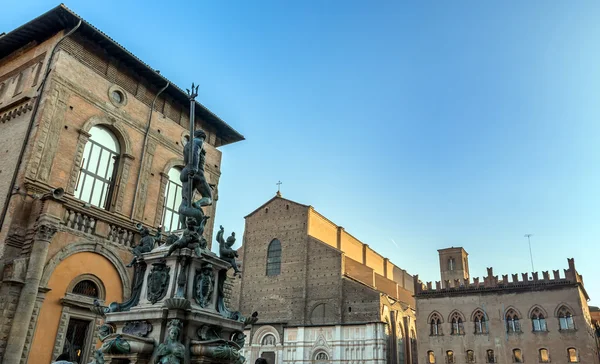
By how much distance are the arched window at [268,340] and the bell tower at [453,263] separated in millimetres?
24517

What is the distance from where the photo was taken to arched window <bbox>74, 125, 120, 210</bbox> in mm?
14047

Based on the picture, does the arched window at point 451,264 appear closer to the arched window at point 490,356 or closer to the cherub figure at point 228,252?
the arched window at point 490,356

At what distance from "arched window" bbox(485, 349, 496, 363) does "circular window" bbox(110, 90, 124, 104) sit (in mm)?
25327

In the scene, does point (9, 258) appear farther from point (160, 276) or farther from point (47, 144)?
point (160, 276)

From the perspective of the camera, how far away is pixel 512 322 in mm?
27891

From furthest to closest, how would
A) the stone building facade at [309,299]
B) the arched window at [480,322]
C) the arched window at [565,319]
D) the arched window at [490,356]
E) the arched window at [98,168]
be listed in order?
the stone building facade at [309,299]
the arched window at [480,322]
the arched window at [490,356]
the arched window at [565,319]
the arched window at [98,168]

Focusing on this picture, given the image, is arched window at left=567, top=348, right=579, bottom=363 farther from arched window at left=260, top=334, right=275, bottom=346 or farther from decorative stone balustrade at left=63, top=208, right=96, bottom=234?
decorative stone balustrade at left=63, top=208, right=96, bottom=234

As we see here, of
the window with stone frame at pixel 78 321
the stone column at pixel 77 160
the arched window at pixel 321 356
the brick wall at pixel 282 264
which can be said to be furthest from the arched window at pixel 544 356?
the stone column at pixel 77 160

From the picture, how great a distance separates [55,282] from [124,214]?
3401 mm

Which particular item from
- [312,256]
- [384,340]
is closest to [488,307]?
[384,340]

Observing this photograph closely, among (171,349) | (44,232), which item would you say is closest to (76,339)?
(44,232)

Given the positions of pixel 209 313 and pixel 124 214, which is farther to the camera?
pixel 124 214

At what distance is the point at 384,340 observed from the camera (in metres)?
30.5

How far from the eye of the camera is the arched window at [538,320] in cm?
2692
